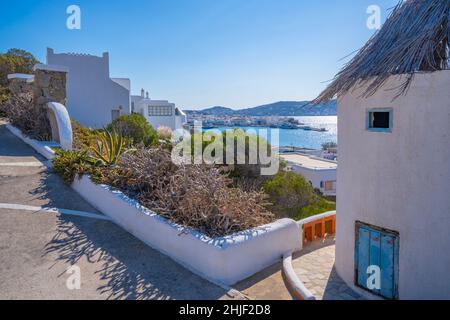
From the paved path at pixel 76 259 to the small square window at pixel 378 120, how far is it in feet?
12.3

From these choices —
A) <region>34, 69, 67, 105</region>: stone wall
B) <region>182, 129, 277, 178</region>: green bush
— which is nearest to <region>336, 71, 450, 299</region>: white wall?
<region>182, 129, 277, 178</region>: green bush

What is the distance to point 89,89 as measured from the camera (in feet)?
77.9

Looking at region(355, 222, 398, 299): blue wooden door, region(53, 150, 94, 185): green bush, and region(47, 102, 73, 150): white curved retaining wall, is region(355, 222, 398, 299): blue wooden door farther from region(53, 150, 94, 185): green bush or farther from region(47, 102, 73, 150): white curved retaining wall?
region(47, 102, 73, 150): white curved retaining wall

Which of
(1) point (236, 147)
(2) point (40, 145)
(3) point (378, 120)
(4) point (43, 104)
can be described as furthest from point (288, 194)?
(4) point (43, 104)

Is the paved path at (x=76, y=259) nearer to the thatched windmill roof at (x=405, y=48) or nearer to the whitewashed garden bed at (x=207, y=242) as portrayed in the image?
the whitewashed garden bed at (x=207, y=242)

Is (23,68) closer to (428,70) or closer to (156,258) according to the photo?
(156,258)

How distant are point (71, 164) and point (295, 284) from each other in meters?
7.07

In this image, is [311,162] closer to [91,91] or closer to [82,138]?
[91,91]

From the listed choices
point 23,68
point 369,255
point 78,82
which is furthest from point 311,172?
point 23,68

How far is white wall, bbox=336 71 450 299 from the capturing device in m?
4.93

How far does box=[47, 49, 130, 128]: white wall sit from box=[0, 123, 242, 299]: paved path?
15785 millimetres

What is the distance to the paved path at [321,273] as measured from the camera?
6.19 m

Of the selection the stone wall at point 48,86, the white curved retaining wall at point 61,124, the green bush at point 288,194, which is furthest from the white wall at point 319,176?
the white curved retaining wall at point 61,124

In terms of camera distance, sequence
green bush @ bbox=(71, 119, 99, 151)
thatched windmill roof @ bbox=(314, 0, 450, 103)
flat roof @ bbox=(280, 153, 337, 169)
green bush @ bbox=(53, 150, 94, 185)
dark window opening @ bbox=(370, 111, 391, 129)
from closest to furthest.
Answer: thatched windmill roof @ bbox=(314, 0, 450, 103) < dark window opening @ bbox=(370, 111, 391, 129) < green bush @ bbox=(53, 150, 94, 185) < green bush @ bbox=(71, 119, 99, 151) < flat roof @ bbox=(280, 153, 337, 169)
